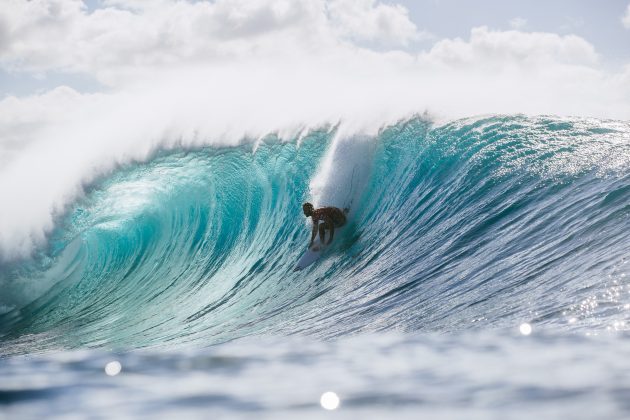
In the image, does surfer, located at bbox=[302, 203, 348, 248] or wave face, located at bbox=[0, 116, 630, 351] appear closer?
wave face, located at bbox=[0, 116, 630, 351]

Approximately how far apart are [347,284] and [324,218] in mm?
2156

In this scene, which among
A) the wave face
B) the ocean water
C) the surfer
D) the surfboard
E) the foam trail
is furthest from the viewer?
the foam trail

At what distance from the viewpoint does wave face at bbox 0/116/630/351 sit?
5934 mm

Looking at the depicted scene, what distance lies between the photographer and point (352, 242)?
31.7ft

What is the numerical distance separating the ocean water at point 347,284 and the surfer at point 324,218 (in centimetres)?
19


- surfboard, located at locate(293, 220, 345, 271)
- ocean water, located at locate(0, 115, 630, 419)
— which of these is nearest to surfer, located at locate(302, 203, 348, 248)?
surfboard, located at locate(293, 220, 345, 271)

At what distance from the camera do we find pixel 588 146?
9.12 meters

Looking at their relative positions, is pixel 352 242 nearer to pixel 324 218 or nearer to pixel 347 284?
pixel 324 218

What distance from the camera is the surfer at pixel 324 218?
9.92m

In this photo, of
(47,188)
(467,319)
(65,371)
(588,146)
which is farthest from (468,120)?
(47,188)

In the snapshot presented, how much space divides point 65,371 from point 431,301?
11.4 ft

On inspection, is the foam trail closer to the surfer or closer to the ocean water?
the ocean water

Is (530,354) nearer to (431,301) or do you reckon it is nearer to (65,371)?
(431,301)

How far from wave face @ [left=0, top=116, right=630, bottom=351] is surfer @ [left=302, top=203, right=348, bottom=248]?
0.21 metres
